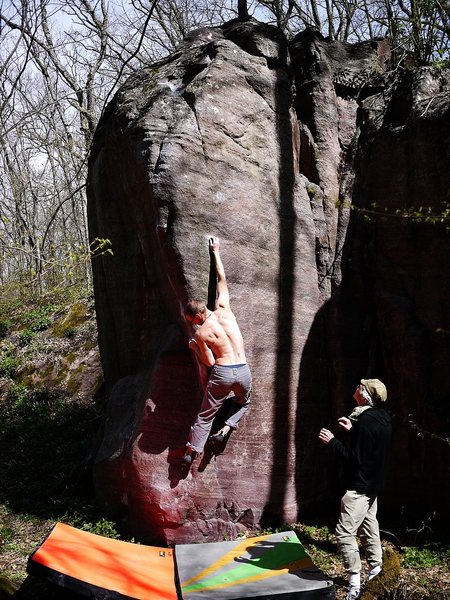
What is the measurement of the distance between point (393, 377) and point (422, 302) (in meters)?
0.96

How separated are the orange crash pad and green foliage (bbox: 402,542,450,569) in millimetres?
2398

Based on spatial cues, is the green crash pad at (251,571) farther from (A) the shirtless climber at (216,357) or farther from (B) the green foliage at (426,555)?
(B) the green foliage at (426,555)

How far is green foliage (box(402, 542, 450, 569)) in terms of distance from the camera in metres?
6.00

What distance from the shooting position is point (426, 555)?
612cm

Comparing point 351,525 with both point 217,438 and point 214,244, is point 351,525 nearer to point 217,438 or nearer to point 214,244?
point 217,438

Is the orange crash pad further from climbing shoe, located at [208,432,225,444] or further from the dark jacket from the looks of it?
the dark jacket

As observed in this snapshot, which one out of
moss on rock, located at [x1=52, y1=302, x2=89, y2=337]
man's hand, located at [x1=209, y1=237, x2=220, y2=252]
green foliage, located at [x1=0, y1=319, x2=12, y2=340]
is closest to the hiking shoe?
man's hand, located at [x1=209, y1=237, x2=220, y2=252]

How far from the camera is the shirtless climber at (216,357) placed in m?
6.41

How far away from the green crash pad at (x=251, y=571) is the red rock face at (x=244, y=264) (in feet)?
2.11

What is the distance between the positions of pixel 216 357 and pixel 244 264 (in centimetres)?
120

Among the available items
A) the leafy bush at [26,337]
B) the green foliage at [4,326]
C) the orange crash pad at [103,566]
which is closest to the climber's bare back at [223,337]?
the orange crash pad at [103,566]

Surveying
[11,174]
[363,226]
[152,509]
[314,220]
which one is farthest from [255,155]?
[11,174]

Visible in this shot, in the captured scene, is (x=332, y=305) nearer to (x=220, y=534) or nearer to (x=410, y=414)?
(x=410, y=414)

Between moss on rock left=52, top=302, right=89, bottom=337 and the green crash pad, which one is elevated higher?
moss on rock left=52, top=302, right=89, bottom=337
